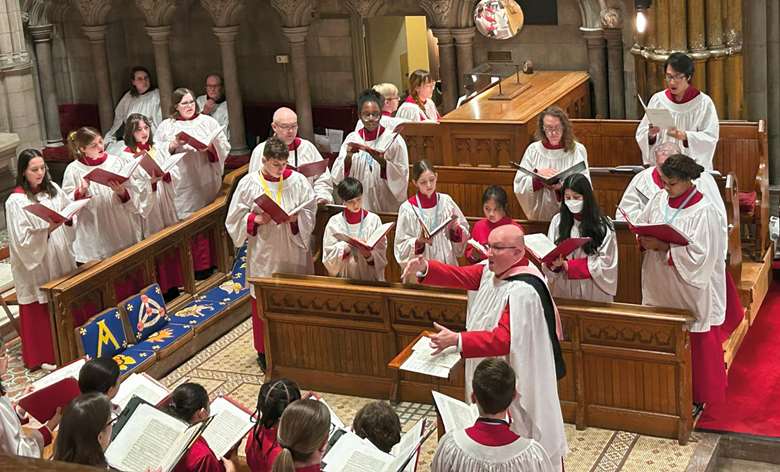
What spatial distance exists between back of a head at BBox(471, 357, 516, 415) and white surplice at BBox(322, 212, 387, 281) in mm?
3665

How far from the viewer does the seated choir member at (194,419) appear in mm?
5570

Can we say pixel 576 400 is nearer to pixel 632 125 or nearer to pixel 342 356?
pixel 342 356

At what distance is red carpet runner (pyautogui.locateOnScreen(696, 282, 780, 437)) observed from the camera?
7.81m

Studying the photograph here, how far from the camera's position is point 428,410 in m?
8.50

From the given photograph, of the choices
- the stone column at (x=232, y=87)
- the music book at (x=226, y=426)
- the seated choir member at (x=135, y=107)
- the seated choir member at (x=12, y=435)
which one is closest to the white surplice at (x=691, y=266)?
the music book at (x=226, y=426)

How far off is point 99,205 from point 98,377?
4.60 metres

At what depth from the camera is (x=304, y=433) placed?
480cm

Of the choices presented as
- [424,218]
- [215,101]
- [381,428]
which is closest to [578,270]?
[424,218]

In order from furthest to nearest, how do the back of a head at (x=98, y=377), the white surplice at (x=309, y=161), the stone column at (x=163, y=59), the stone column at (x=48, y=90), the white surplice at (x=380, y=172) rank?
the stone column at (x=48, y=90), the stone column at (x=163, y=59), the white surplice at (x=380, y=172), the white surplice at (x=309, y=161), the back of a head at (x=98, y=377)

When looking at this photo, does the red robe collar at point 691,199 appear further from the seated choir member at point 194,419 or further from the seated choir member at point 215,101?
the seated choir member at point 215,101

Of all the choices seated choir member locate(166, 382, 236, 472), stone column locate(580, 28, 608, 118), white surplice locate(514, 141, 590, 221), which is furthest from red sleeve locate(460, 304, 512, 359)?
stone column locate(580, 28, 608, 118)

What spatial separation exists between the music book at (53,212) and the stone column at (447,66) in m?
5.62

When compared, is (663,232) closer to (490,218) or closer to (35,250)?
(490,218)

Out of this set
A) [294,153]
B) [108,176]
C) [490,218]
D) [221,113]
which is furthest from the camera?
[221,113]
